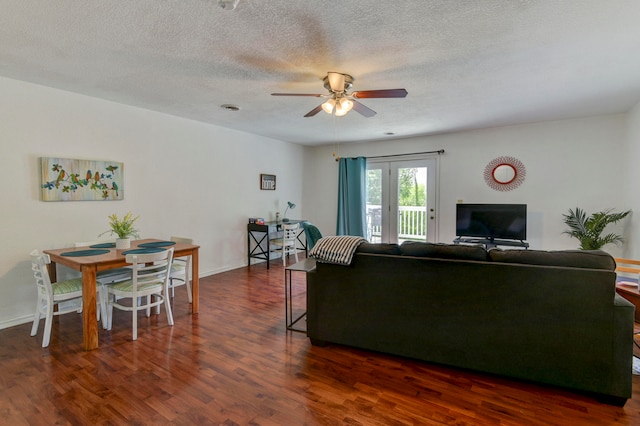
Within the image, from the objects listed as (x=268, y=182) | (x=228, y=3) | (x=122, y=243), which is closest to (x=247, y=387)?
(x=122, y=243)

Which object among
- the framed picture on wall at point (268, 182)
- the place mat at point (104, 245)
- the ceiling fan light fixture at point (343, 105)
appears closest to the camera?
the ceiling fan light fixture at point (343, 105)

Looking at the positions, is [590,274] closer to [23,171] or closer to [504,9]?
[504,9]

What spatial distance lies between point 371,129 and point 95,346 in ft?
14.8

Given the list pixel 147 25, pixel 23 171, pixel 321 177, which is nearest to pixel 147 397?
pixel 147 25

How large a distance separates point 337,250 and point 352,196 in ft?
13.4

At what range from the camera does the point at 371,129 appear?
5223 mm

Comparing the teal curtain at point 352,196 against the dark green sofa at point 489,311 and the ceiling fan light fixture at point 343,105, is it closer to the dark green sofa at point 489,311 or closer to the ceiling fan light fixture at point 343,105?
the ceiling fan light fixture at point 343,105

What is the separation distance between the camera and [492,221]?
486 centimetres

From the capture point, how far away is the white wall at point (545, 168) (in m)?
4.43

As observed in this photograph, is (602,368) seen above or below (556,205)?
below

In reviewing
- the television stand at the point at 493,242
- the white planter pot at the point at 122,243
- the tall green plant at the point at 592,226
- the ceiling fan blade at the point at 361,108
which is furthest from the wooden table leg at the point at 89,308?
the tall green plant at the point at 592,226

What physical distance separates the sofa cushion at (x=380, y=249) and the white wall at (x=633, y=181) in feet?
11.8

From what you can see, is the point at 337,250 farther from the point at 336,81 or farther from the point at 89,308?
the point at 89,308

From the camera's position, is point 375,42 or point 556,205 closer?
point 375,42
